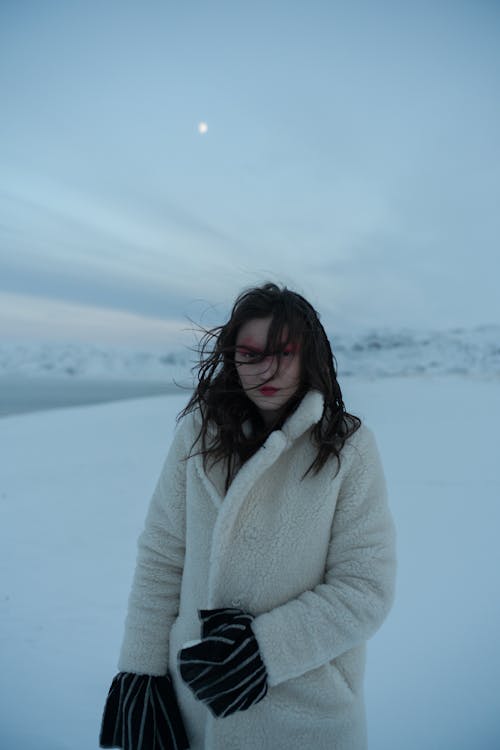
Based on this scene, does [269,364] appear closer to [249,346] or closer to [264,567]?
[249,346]

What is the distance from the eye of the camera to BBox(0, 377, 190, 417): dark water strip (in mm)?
9836

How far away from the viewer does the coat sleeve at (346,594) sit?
79 cm

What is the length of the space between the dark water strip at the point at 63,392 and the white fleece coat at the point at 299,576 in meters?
7.88

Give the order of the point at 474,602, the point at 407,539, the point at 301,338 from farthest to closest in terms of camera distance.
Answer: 1. the point at 407,539
2. the point at 474,602
3. the point at 301,338

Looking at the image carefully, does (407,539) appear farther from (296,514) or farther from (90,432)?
(90,432)

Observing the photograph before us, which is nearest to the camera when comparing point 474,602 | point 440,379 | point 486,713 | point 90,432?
point 486,713

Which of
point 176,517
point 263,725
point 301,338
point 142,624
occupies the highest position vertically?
point 301,338

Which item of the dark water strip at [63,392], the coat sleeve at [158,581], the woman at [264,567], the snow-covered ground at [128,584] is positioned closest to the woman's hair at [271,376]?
the woman at [264,567]

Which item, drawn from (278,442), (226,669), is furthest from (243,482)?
(226,669)

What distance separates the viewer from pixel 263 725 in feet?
2.85

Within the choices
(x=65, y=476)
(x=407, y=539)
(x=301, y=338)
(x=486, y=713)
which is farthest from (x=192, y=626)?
(x=65, y=476)

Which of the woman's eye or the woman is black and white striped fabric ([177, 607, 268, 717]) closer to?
the woman

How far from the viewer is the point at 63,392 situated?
12.9 m

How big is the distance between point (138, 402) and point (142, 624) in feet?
28.7
